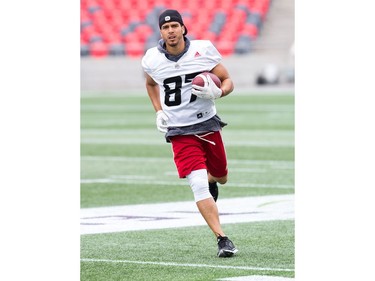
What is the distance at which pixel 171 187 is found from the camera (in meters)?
13.0

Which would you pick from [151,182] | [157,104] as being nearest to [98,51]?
[151,182]

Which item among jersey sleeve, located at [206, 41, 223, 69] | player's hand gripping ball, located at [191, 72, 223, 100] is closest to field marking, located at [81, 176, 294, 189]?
jersey sleeve, located at [206, 41, 223, 69]

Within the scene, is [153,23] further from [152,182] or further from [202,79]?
[202,79]

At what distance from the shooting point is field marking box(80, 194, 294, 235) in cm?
976

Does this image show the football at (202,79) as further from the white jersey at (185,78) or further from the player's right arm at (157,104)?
the player's right arm at (157,104)

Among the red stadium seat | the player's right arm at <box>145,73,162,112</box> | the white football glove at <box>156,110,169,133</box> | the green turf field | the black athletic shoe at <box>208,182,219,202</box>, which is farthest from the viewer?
the red stadium seat

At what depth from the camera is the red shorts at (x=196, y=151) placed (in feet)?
27.1

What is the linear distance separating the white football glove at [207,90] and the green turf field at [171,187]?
1.07 metres

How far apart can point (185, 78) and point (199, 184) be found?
791 mm

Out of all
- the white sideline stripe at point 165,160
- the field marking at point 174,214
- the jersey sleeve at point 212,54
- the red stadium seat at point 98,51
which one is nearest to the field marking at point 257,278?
the jersey sleeve at point 212,54

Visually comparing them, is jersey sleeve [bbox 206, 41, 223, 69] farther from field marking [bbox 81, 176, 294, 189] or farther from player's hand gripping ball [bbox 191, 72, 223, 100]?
field marking [bbox 81, 176, 294, 189]

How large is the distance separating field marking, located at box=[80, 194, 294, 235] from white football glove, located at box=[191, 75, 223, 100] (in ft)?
5.72
